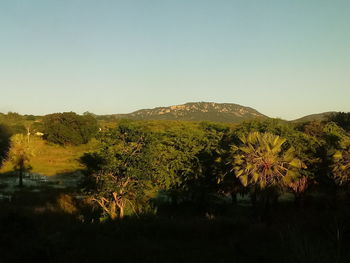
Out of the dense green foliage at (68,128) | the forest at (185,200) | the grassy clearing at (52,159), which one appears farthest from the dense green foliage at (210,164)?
the dense green foliage at (68,128)

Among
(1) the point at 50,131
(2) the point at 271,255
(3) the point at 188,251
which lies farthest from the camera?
(1) the point at 50,131

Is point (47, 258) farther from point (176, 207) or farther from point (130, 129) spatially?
point (176, 207)

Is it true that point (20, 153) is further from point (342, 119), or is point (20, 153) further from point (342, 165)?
point (342, 119)

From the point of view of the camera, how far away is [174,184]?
36688 millimetres

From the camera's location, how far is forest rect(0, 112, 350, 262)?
14820 mm

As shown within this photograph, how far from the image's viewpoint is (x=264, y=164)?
25.4 meters

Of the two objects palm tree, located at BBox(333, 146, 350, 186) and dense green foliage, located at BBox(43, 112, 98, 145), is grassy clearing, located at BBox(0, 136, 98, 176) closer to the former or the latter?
dense green foliage, located at BBox(43, 112, 98, 145)

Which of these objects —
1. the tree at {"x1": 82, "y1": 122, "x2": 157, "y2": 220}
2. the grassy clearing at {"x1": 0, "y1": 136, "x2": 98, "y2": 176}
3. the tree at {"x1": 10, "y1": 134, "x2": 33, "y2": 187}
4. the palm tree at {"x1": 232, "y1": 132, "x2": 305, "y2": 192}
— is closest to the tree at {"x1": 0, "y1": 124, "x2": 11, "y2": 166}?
the tree at {"x1": 82, "y1": 122, "x2": 157, "y2": 220}

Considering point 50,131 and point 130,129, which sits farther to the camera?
point 50,131

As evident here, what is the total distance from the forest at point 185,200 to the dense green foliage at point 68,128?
47.4 metres

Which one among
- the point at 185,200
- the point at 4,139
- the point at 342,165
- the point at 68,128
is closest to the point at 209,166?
the point at 185,200

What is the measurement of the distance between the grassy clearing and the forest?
1539 centimetres

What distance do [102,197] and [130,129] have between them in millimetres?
6793

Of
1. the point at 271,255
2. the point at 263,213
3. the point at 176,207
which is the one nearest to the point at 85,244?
the point at 271,255
